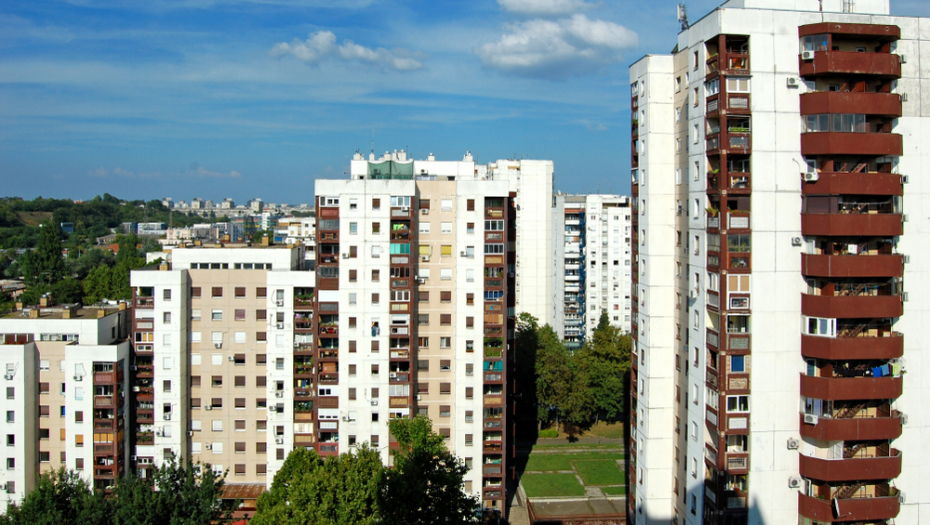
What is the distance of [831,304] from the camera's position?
2995 centimetres

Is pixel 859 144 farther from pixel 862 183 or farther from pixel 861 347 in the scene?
pixel 861 347

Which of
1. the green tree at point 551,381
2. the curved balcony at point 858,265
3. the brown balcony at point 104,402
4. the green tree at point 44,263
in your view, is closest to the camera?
the curved balcony at point 858,265

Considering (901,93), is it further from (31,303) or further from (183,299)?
(31,303)

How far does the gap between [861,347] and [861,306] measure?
180 cm

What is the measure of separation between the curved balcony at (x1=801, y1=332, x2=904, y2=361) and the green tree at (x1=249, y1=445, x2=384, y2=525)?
23759 mm

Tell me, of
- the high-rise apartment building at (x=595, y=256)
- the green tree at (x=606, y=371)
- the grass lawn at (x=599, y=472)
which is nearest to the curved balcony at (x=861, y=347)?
the grass lawn at (x=599, y=472)

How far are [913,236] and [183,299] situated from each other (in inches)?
1875

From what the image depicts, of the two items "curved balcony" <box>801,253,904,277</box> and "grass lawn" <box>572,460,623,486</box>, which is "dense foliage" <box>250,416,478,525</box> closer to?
"curved balcony" <box>801,253,904,277</box>

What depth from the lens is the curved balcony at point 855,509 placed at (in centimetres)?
2988

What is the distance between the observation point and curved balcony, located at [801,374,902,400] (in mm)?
29734

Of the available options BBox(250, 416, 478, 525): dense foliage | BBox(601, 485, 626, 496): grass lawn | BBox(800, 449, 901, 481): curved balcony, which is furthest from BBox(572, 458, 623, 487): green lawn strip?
BBox(800, 449, 901, 481): curved balcony

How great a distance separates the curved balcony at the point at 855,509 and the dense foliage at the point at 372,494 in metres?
17.9

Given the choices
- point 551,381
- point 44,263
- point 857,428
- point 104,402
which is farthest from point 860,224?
point 44,263

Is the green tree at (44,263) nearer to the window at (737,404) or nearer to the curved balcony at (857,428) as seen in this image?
the window at (737,404)
